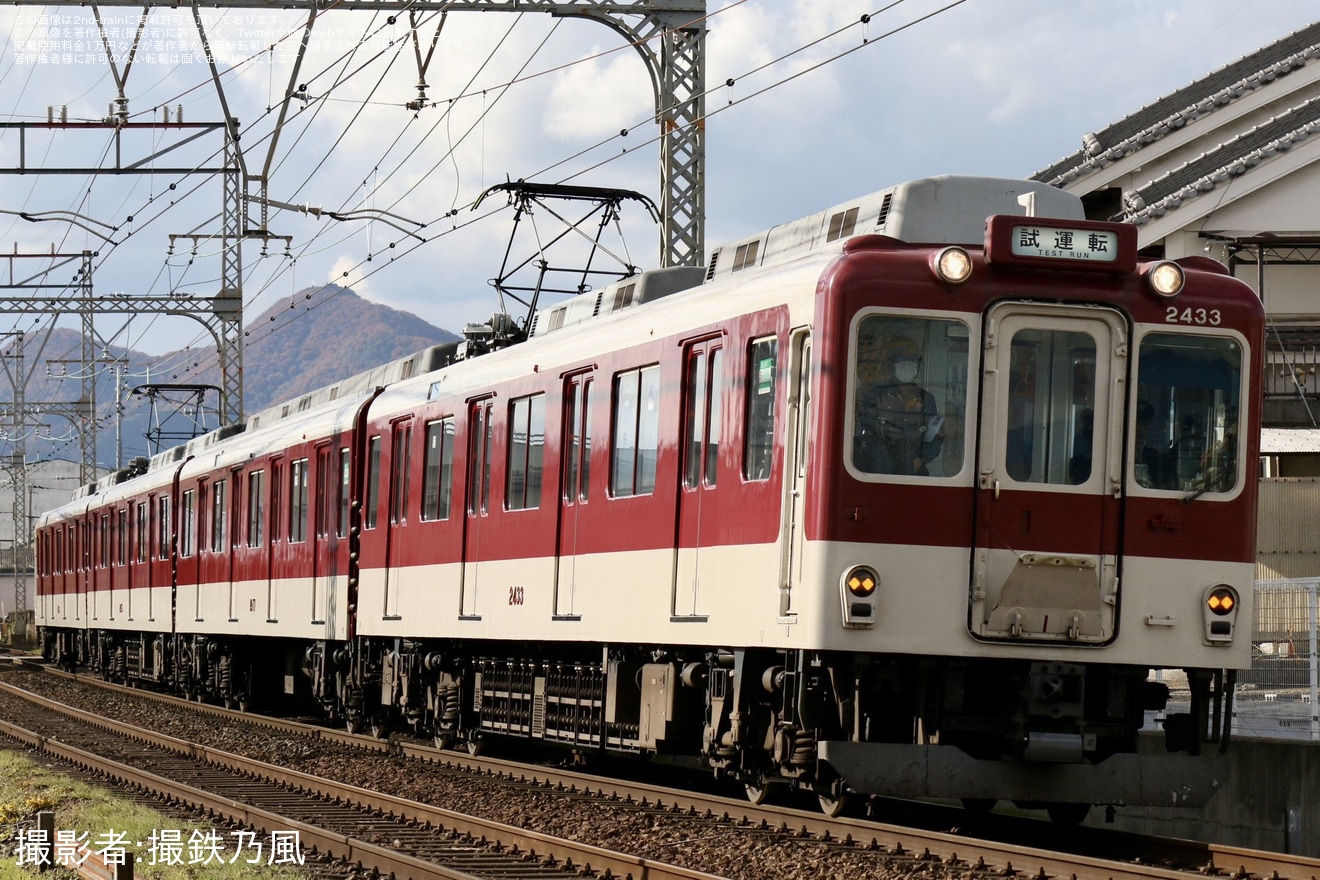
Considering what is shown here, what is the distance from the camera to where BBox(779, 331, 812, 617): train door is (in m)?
10.3

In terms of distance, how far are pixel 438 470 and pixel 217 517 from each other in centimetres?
972

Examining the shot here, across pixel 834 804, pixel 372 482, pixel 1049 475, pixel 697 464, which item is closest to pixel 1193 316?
pixel 1049 475

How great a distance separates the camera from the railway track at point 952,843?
935 cm

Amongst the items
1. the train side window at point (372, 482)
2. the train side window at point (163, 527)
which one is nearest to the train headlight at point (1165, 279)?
the train side window at point (372, 482)

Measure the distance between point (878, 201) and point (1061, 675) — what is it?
295 centimetres

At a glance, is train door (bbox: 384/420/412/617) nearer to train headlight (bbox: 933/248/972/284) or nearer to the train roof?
the train roof

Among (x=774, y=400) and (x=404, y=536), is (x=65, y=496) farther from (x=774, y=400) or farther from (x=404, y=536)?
(x=774, y=400)

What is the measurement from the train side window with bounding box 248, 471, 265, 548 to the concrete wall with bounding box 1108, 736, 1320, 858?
12.9 m

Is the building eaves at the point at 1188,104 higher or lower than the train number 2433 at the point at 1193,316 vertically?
higher

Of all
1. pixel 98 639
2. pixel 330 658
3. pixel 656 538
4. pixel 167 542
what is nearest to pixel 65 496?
pixel 98 639

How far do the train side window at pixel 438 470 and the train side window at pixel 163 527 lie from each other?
12807 mm

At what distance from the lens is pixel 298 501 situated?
2133cm

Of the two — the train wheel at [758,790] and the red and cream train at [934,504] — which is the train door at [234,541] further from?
the train wheel at [758,790]

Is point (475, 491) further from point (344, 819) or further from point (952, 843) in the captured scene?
point (952, 843)
